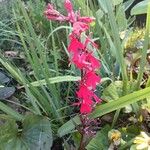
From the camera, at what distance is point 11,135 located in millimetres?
1508

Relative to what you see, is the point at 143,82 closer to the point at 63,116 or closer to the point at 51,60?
the point at 63,116

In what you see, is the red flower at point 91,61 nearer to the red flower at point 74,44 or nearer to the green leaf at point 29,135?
the red flower at point 74,44

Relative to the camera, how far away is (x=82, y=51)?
1145mm

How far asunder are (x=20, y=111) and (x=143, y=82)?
49cm

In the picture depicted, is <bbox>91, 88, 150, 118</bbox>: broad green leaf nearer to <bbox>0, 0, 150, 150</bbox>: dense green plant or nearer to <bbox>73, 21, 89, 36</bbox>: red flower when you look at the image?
<bbox>0, 0, 150, 150</bbox>: dense green plant

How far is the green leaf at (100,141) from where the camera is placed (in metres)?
1.42

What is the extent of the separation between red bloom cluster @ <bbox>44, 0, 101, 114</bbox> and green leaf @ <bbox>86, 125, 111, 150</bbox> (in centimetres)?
20

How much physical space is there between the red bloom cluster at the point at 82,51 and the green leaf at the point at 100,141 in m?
0.20

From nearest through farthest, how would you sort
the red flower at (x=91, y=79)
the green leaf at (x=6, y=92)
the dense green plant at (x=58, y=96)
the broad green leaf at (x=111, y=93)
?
the red flower at (x=91, y=79), the dense green plant at (x=58, y=96), the broad green leaf at (x=111, y=93), the green leaf at (x=6, y=92)

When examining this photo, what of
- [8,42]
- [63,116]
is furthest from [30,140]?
[8,42]

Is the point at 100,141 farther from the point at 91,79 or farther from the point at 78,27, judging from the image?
the point at 78,27

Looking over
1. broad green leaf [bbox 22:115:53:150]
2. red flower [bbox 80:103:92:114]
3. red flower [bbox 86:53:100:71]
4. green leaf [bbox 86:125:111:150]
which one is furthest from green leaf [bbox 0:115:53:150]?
red flower [bbox 86:53:100:71]

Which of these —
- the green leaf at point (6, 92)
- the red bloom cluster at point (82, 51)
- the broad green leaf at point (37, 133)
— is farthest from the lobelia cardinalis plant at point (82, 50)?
the green leaf at point (6, 92)

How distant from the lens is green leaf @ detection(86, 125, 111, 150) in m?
1.42
